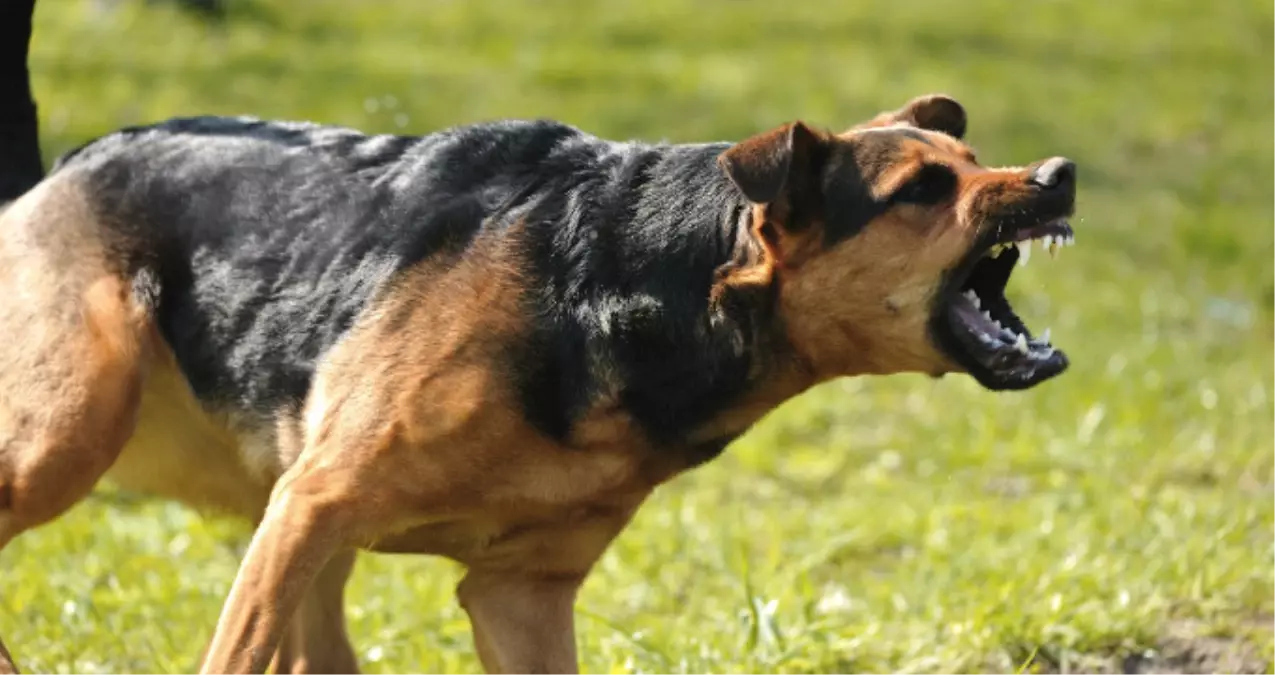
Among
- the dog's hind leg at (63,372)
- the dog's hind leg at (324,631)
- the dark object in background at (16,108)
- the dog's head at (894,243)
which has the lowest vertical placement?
the dog's hind leg at (324,631)

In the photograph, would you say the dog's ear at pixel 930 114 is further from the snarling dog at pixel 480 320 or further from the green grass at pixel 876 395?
→ the green grass at pixel 876 395

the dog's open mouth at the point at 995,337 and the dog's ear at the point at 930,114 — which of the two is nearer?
the dog's open mouth at the point at 995,337

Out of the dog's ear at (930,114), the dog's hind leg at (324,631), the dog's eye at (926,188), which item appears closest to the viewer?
the dog's eye at (926,188)

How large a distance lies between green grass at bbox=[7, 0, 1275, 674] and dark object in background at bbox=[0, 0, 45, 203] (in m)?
1.53

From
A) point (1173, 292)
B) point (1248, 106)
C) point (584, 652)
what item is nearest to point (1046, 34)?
point (1248, 106)

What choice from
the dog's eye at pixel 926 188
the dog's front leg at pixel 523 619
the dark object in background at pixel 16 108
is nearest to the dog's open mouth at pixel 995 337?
the dog's eye at pixel 926 188

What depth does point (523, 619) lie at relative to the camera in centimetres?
485

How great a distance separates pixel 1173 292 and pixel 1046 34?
692 centimetres

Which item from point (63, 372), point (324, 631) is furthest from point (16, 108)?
point (324, 631)

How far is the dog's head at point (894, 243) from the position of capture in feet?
14.3

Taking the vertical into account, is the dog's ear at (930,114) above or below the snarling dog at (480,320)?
above

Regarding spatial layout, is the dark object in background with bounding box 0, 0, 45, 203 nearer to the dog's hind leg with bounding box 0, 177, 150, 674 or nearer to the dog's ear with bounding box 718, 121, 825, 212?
the dog's hind leg with bounding box 0, 177, 150, 674

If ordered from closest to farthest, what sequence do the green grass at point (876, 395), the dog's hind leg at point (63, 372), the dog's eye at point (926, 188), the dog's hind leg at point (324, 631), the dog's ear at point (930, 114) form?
1. the dog's eye at point (926, 188)
2. the dog's hind leg at point (63, 372)
3. the dog's ear at point (930, 114)
4. the dog's hind leg at point (324, 631)
5. the green grass at point (876, 395)

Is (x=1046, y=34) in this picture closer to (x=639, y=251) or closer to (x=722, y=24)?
(x=722, y=24)
